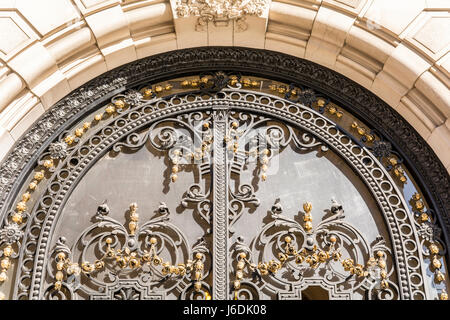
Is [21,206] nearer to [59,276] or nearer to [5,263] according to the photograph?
[5,263]

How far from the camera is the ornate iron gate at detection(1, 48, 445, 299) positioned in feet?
14.7

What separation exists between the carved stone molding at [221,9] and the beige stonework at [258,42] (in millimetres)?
50

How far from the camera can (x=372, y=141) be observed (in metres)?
4.95

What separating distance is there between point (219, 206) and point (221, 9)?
5.19 ft

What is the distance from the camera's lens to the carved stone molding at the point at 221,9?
4840 mm

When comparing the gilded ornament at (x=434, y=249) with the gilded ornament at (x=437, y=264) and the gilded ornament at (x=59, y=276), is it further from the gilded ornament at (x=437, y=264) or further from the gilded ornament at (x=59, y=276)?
the gilded ornament at (x=59, y=276)

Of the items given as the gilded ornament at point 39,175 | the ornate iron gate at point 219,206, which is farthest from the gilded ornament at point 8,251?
the gilded ornament at point 39,175

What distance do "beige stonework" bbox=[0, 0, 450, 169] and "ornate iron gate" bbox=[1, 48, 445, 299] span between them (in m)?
0.36

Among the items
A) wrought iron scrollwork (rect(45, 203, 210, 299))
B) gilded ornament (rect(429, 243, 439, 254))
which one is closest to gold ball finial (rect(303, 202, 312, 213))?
wrought iron scrollwork (rect(45, 203, 210, 299))

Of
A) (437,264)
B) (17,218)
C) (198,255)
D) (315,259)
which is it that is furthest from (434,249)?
(17,218)

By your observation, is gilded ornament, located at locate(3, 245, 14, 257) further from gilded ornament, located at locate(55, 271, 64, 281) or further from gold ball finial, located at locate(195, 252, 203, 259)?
gold ball finial, located at locate(195, 252, 203, 259)

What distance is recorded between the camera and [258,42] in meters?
5.09

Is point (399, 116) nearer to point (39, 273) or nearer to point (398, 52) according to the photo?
point (398, 52)

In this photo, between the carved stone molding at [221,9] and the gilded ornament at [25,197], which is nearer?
the gilded ornament at [25,197]
